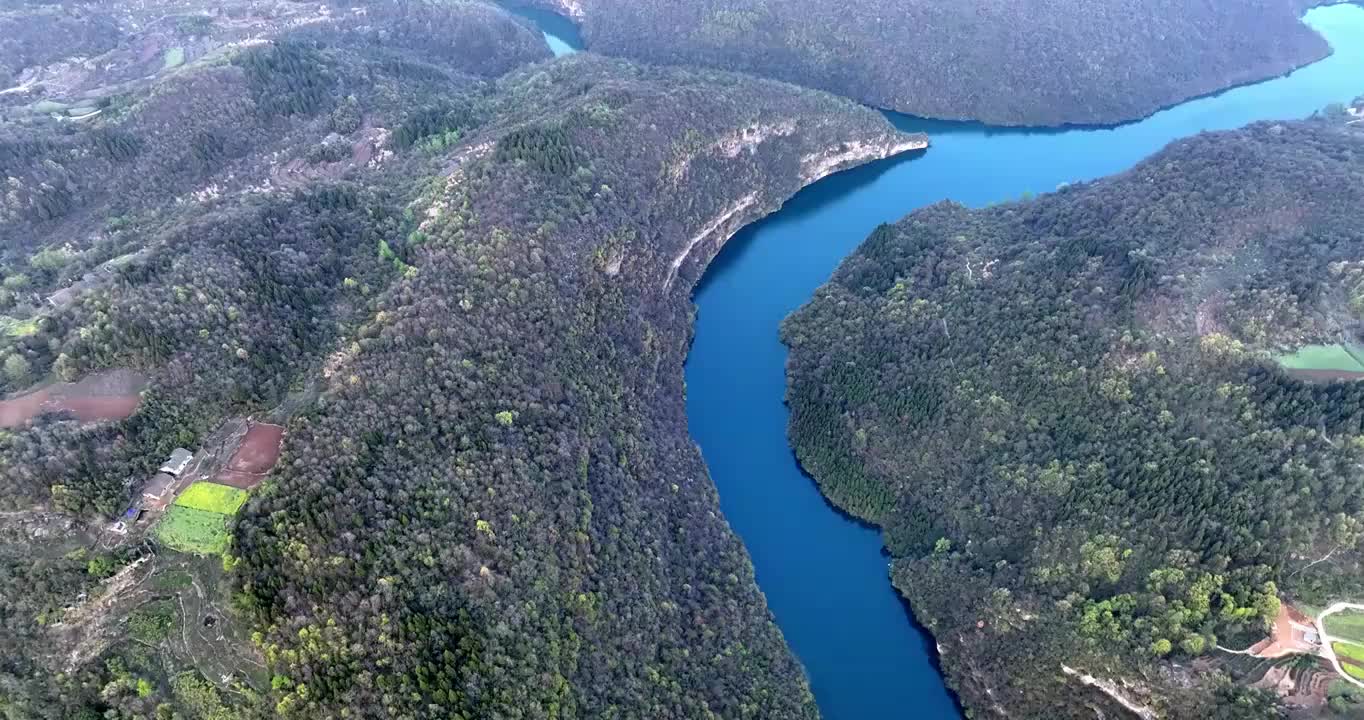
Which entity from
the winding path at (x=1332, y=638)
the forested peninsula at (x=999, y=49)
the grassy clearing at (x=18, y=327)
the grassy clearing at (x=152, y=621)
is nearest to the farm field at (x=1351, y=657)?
the winding path at (x=1332, y=638)

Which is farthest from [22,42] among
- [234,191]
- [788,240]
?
[788,240]

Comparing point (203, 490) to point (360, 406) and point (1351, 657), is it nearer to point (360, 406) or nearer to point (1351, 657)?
point (360, 406)

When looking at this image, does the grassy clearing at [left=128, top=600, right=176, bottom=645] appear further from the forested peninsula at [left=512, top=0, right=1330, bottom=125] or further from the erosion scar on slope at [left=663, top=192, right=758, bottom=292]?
the forested peninsula at [left=512, top=0, right=1330, bottom=125]

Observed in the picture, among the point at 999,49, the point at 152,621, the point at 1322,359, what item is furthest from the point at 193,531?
the point at 999,49

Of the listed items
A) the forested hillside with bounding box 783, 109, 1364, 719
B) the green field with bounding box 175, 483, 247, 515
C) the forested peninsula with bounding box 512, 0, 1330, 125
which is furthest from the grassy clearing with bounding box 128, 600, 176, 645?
the forested peninsula with bounding box 512, 0, 1330, 125

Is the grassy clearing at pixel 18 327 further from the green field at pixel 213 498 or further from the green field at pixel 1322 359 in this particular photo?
the green field at pixel 1322 359

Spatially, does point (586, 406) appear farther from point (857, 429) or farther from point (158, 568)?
point (158, 568)
